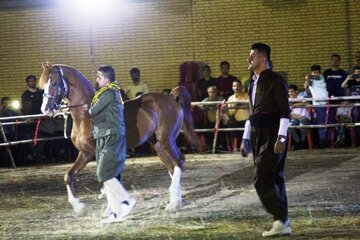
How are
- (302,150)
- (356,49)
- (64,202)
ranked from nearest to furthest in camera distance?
(64,202)
(302,150)
(356,49)

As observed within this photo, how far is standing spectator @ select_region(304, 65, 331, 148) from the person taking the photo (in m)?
18.4

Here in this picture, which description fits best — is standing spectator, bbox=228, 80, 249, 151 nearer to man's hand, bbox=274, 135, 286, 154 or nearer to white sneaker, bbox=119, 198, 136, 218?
white sneaker, bbox=119, 198, 136, 218

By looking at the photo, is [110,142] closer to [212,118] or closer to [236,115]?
[236,115]

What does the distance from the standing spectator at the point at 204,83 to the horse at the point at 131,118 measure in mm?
6790

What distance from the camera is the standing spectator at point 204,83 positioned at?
20114 mm

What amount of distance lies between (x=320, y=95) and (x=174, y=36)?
5222 mm

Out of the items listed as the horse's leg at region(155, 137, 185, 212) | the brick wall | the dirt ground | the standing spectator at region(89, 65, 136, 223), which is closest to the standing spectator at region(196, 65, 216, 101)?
the brick wall

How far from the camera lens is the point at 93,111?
33.4 ft

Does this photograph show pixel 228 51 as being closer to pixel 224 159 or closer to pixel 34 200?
pixel 224 159

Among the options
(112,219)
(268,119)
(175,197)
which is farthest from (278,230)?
(175,197)

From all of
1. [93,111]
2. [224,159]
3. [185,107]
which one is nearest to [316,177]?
[185,107]

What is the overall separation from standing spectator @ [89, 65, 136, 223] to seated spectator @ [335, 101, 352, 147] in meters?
9.02

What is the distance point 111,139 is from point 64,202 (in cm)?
277

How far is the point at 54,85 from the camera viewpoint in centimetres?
1138
